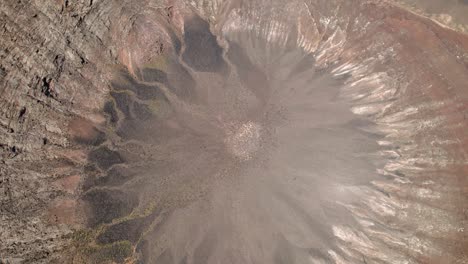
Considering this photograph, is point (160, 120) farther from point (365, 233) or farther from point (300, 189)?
point (365, 233)

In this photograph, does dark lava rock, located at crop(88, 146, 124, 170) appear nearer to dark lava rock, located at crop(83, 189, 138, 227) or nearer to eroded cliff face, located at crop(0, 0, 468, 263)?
eroded cliff face, located at crop(0, 0, 468, 263)

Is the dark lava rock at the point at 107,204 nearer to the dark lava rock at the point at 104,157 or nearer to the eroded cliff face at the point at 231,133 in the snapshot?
the eroded cliff face at the point at 231,133

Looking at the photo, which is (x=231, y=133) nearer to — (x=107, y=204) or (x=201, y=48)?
(x=201, y=48)

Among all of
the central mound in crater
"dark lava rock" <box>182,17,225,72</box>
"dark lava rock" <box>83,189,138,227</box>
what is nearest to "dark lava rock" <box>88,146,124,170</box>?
the central mound in crater

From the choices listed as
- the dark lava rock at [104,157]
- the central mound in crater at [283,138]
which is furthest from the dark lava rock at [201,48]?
the dark lava rock at [104,157]

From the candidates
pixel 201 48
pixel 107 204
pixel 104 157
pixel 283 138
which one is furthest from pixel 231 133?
pixel 107 204

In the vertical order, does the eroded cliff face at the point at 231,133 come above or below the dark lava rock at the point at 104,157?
above

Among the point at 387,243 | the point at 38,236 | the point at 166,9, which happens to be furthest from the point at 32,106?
the point at 387,243

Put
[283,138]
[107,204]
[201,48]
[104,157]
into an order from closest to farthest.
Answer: [107,204]
[104,157]
[283,138]
[201,48]
